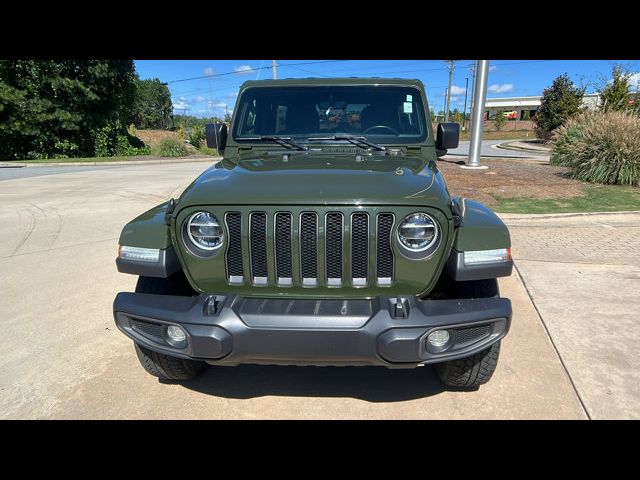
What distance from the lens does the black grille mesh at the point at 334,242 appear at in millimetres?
2084

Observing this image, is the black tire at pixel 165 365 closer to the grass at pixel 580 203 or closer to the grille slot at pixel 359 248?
the grille slot at pixel 359 248

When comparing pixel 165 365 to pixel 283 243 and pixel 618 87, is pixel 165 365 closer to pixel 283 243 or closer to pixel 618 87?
pixel 283 243

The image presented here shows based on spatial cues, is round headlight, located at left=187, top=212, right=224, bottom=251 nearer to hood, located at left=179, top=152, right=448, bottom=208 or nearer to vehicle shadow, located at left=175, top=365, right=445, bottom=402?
hood, located at left=179, top=152, right=448, bottom=208

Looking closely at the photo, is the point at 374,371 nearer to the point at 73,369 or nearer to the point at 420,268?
the point at 420,268

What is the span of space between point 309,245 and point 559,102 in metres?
29.6

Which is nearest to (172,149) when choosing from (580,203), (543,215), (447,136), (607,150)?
(607,150)

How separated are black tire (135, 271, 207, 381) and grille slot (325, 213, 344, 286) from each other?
0.89m

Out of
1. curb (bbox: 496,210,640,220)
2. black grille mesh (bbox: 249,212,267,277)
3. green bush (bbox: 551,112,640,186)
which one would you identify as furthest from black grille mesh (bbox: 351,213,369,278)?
green bush (bbox: 551,112,640,186)

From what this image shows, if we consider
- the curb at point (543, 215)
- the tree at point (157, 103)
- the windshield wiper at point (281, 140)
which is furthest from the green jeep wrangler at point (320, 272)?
the tree at point (157, 103)

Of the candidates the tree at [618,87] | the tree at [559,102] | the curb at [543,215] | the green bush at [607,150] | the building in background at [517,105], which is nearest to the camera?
the curb at [543,215]

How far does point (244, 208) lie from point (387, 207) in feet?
2.32

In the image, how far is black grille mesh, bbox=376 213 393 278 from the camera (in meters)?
2.08

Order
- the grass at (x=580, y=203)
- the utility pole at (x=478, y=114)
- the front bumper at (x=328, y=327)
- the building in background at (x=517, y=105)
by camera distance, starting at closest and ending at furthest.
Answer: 1. the front bumper at (x=328, y=327)
2. the grass at (x=580, y=203)
3. the utility pole at (x=478, y=114)
4. the building in background at (x=517, y=105)

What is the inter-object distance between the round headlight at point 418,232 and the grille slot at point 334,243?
0.98 feet
